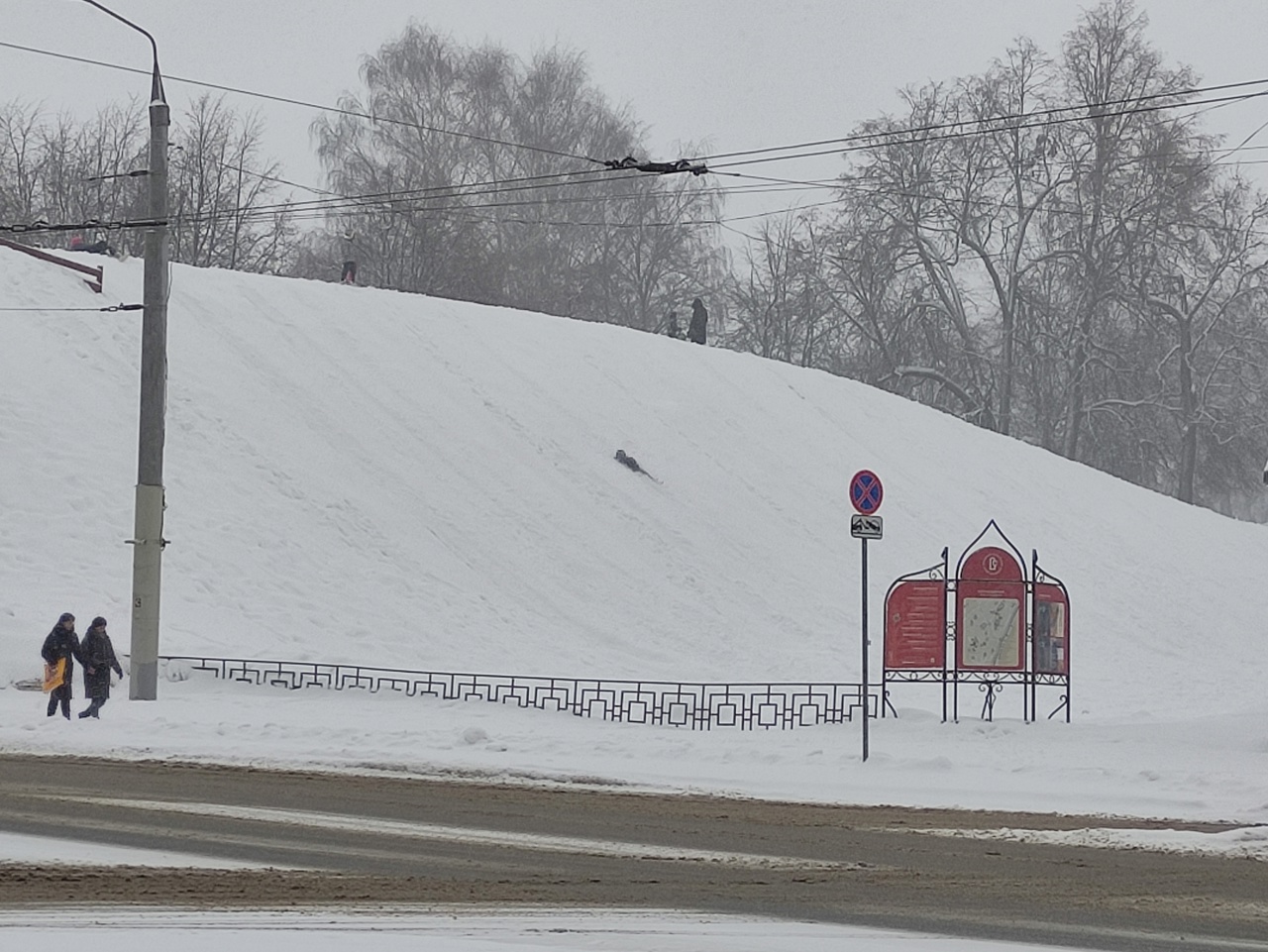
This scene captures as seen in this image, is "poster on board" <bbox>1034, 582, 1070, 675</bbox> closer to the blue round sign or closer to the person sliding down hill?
the blue round sign

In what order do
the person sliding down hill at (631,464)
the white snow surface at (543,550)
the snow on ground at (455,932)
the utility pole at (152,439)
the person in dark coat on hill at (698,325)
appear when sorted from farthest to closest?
the person in dark coat on hill at (698,325) < the person sliding down hill at (631,464) < the utility pole at (152,439) < the white snow surface at (543,550) < the snow on ground at (455,932)

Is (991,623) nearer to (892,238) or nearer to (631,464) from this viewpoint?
(631,464)

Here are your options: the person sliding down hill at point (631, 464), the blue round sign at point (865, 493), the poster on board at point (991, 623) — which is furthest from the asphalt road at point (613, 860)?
the person sliding down hill at point (631, 464)

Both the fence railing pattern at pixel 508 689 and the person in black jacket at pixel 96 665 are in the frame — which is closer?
the person in black jacket at pixel 96 665

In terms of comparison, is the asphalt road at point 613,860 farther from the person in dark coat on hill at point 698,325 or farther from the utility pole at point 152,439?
the person in dark coat on hill at point 698,325

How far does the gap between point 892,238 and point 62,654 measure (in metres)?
44.9

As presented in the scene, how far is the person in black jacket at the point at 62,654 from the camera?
68.3ft

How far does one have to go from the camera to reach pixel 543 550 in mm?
33406

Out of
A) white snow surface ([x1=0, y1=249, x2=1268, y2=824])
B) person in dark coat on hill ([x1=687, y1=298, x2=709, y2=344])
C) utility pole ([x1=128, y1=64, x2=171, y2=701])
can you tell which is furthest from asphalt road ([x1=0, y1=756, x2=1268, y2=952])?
person in dark coat on hill ([x1=687, y1=298, x2=709, y2=344])

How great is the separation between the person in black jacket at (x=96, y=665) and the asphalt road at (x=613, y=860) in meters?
5.09

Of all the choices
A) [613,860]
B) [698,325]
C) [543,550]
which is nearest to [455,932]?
[613,860]

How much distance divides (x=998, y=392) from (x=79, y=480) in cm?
4304

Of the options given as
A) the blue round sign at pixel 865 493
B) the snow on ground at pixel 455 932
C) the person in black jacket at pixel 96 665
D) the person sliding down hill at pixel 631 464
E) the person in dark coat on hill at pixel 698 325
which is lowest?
the snow on ground at pixel 455 932

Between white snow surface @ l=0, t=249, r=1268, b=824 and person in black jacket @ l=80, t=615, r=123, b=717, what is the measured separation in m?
0.31
